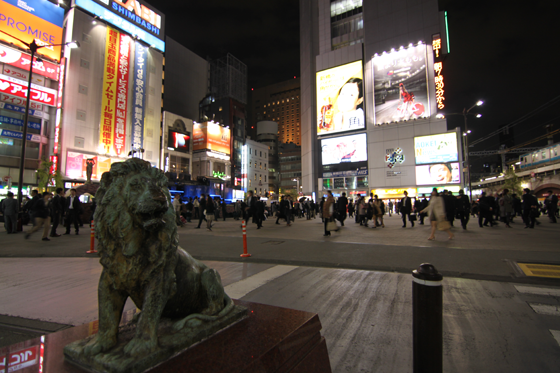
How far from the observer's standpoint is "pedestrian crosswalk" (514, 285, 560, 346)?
3.38 meters

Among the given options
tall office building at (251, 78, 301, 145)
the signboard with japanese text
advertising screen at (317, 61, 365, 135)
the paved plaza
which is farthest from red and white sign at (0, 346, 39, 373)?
tall office building at (251, 78, 301, 145)

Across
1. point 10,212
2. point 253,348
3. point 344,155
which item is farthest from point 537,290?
point 344,155

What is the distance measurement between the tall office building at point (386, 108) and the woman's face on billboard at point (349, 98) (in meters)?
0.13

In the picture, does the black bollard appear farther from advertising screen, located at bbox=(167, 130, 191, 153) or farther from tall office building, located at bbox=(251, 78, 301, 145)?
tall office building, located at bbox=(251, 78, 301, 145)

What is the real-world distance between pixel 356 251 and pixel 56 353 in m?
6.76

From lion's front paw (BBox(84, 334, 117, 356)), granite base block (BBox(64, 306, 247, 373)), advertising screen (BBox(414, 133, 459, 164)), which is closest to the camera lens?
granite base block (BBox(64, 306, 247, 373))

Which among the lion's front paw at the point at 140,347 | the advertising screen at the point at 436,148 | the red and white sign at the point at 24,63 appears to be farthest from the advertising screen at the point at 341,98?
the lion's front paw at the point at 140,347

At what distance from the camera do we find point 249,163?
7212cm

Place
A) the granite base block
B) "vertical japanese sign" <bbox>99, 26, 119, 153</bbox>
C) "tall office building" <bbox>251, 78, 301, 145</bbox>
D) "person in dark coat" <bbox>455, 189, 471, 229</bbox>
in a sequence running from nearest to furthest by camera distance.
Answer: the granite base block, "person in dark coat" <bbox>455, 189, 471, 229</bbox>, "vertical japanese sign" <bbox>99, 26, 119, 153</bbox>, "tall office building" <bbox>251, 78, 301, 145</bbox>

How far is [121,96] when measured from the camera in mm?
33031

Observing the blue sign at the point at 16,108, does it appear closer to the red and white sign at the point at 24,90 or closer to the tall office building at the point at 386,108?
the red and white sign at the point at 24,90

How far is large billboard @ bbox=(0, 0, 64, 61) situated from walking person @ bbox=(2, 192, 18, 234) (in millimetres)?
22687

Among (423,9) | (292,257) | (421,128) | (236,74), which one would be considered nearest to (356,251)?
(292,257)

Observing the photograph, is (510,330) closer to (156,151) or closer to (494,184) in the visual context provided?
(156,151)
